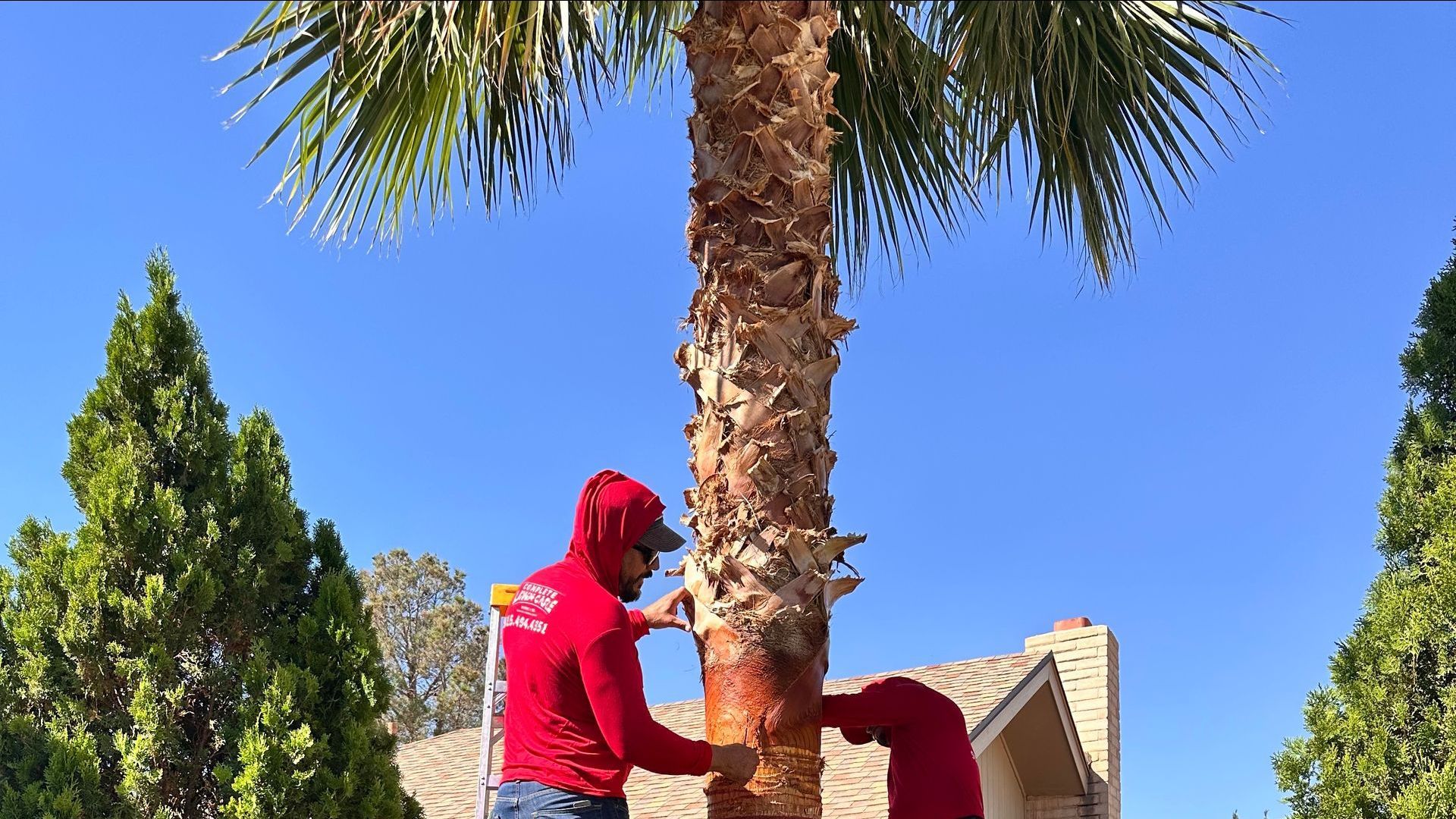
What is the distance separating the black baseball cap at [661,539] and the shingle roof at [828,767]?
5.41 metres

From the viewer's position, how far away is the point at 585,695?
448 centimetres

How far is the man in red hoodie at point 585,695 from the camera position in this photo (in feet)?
14.2

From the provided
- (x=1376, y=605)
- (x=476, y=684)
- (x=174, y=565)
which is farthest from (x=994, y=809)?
(x=476, y=684)

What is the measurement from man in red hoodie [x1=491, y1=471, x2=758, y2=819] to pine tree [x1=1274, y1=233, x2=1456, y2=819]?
4.59m

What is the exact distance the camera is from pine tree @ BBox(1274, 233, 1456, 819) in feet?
24.1

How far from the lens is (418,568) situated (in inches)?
1582

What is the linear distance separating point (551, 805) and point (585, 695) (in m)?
0.37

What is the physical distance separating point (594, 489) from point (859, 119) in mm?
3252

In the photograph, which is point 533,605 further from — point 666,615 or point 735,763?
point 735,763

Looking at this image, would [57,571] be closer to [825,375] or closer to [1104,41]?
[825,375]

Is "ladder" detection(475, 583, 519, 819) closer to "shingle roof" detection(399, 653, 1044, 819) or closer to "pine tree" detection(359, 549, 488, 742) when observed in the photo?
"shingle roof" detection(399, 653, 1044, 819)

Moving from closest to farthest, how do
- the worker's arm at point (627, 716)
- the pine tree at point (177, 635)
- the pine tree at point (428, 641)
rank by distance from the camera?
the worker's arm at point (627, 716)
the pine tree at point (177, 635)
the pine tree at point (428, 641)

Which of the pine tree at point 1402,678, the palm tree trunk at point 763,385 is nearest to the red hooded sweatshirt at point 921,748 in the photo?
the palm tree trunk at point 763,385

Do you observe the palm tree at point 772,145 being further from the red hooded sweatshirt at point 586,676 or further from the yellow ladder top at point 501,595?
the yellow ladder top at point 501,595
